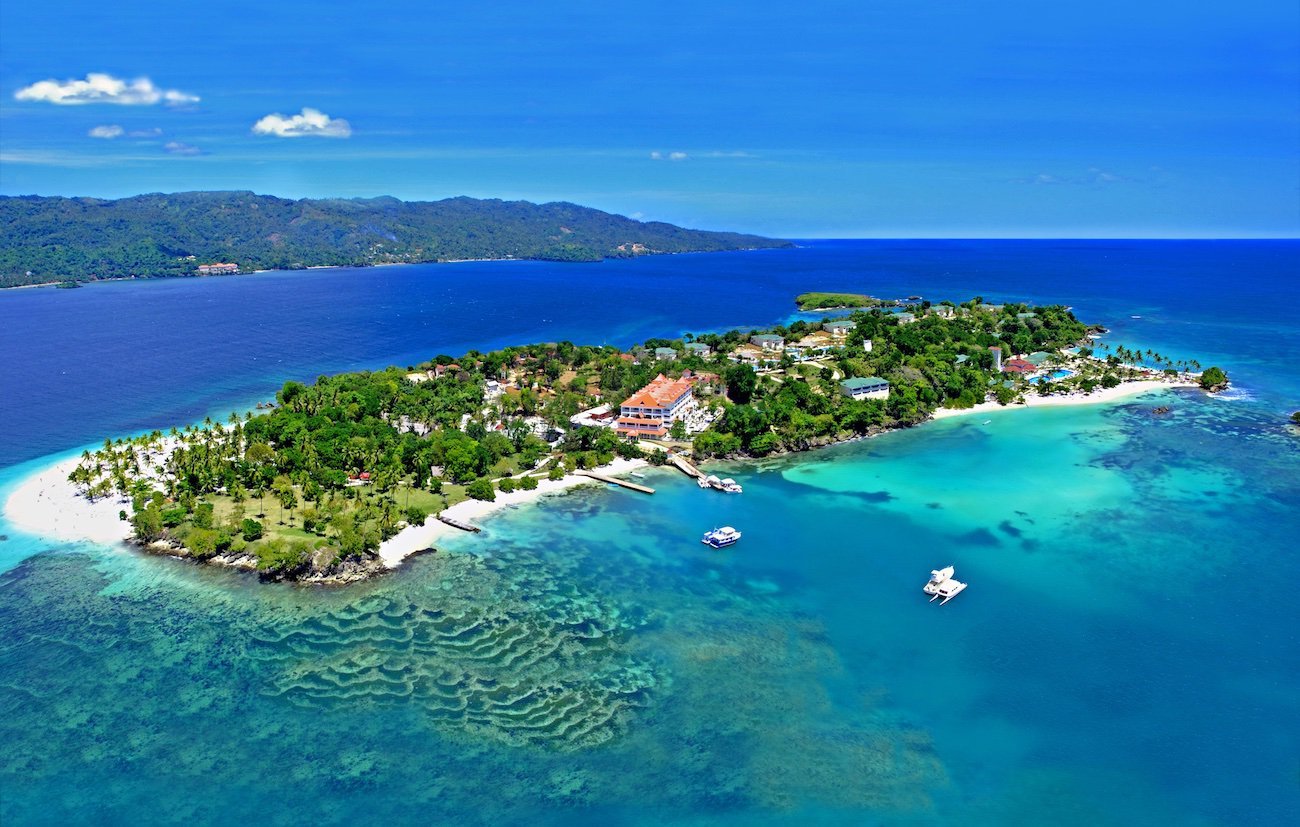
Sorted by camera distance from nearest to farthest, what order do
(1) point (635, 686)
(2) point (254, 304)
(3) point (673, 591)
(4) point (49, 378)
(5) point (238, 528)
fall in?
(1) point (635, 686) → (3) point (673, 591) → (5) point (238, 528) → (4) point (49, 378) → (2) point (254, 304)

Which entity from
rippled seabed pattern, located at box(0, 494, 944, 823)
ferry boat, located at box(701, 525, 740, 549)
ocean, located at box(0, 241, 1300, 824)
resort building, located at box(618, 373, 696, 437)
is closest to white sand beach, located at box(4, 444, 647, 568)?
ocean, located at box(0, 241, 1300, 824)

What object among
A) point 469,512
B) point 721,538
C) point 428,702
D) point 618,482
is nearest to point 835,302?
point 618,482

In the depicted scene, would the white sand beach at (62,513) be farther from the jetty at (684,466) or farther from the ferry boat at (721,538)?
the jetty at (684,466)

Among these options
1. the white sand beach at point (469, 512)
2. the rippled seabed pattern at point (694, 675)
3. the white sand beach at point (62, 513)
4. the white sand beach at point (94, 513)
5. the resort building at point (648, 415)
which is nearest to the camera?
the rippled seabed pattern at point (694, 675)

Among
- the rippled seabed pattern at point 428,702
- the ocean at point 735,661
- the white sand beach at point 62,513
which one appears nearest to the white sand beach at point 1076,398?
the ocean at point 735,661

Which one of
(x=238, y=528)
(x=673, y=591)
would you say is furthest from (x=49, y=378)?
(x=673, y=591)

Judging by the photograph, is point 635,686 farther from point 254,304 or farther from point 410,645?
point 254,304

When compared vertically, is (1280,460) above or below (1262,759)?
above

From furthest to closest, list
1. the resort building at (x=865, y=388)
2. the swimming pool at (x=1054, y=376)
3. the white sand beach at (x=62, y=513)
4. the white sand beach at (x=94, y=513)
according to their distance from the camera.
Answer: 1. the swimming pool at (x=1054, y=376)
2. the resort building at (x=865, y=388)
3. the white sand beach at (x=62, y=513)
4. the white sand beach at (x=94, y=513)
